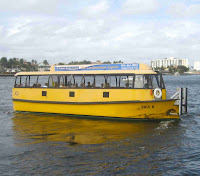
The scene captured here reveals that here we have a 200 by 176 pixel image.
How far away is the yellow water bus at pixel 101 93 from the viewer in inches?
612

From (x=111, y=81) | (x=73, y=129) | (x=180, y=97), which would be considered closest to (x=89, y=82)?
(x=111, y=81)

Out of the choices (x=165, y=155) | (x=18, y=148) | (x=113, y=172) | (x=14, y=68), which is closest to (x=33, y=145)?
(x=18, y=148)

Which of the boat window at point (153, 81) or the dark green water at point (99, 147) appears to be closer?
the dark green water at point (99, 147)

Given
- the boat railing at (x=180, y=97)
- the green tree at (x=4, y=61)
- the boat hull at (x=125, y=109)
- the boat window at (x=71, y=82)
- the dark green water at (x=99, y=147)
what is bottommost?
the dark green water at (x=99, y=147)

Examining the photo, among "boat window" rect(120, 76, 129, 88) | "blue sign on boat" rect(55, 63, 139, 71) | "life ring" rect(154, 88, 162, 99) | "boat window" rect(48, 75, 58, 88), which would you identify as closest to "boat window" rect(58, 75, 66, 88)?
"boat window" rect(48, 75, 58, 88)

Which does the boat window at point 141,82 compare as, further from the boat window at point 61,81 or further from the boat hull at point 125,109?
the boat window at point 61,81

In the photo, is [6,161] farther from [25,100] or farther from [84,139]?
[25,100]

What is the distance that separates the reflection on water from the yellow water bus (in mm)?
665

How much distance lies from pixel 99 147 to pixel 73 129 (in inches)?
143

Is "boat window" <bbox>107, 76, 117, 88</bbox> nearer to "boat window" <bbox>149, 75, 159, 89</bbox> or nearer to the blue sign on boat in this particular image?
the blue sign on boat

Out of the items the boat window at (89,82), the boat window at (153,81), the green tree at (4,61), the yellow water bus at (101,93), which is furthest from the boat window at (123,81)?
the green tree at (4,61)

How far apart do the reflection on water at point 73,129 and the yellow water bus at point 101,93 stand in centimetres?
67

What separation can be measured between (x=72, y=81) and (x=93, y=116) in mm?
2845

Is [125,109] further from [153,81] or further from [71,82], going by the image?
[71,82]
